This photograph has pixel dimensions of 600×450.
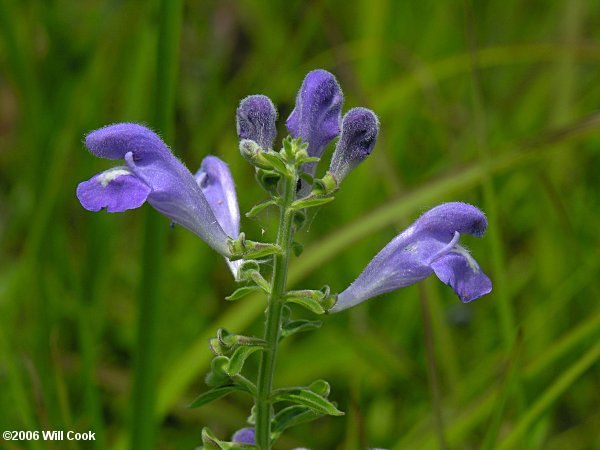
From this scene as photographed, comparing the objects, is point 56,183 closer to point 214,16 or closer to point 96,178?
point 96,178

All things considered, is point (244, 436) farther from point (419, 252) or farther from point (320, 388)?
→ point (419, 252)

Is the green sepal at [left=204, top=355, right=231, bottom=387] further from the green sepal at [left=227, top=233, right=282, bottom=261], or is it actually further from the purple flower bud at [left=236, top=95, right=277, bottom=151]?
the purple flower bud at [left=236, top=95, right=277, bottom=151]

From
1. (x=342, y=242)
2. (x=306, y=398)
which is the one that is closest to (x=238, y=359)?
(x=306, y=398)

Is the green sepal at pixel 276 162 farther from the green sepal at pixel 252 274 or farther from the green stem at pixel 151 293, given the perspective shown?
the green stem at pixel 151 293

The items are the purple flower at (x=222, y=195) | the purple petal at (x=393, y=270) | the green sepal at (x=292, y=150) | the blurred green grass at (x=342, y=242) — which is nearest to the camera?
the green sepal at (x=292, y=150)

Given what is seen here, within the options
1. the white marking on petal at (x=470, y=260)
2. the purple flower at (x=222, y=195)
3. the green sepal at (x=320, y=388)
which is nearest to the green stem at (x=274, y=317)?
the green sepal at (x=320, y=388)

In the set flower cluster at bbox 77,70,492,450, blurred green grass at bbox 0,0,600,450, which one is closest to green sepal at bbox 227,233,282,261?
flower cluster at bbox 77,70,492,450
